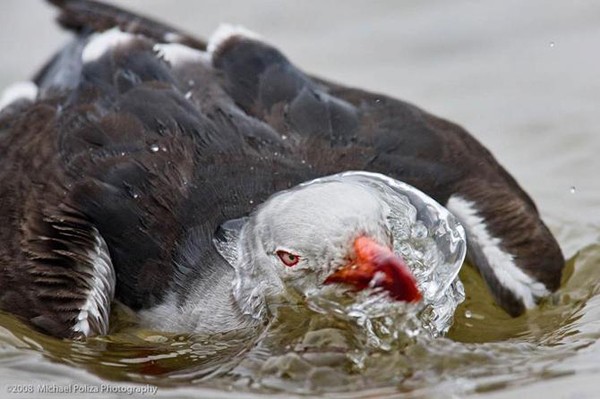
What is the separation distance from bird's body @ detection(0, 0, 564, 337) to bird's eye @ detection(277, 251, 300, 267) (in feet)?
1.19

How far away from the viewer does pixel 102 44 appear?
893 cm

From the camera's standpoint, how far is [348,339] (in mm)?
7340

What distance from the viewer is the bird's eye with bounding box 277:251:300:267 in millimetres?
7301

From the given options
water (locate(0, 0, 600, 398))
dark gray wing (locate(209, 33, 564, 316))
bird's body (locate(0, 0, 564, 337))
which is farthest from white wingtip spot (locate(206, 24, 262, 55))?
water (locate(0, 0, 600, 398))

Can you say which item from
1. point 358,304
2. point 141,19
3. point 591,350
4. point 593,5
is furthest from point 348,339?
point 593,5

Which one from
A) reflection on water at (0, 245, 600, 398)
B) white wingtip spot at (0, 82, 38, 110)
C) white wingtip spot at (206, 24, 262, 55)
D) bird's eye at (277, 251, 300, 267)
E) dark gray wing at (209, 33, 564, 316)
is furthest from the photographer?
white wingtip spot at (0, 82, 38, 110)

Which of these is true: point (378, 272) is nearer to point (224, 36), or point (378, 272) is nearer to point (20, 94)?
point (224, 36)

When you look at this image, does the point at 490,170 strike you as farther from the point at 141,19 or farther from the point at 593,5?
the point at 593,5

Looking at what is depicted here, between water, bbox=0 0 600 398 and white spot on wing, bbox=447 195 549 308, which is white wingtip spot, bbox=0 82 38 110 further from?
white spot on wing, bbox=447 195 549 308

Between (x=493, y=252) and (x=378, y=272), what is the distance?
1.39m

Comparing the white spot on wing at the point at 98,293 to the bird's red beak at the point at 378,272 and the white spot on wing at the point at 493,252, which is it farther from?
the white spot on wing at the point at 493,252

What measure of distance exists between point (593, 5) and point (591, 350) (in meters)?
5.53

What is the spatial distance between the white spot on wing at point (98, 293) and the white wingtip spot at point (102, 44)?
59.3 inches

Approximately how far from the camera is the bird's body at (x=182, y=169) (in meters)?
7.64
